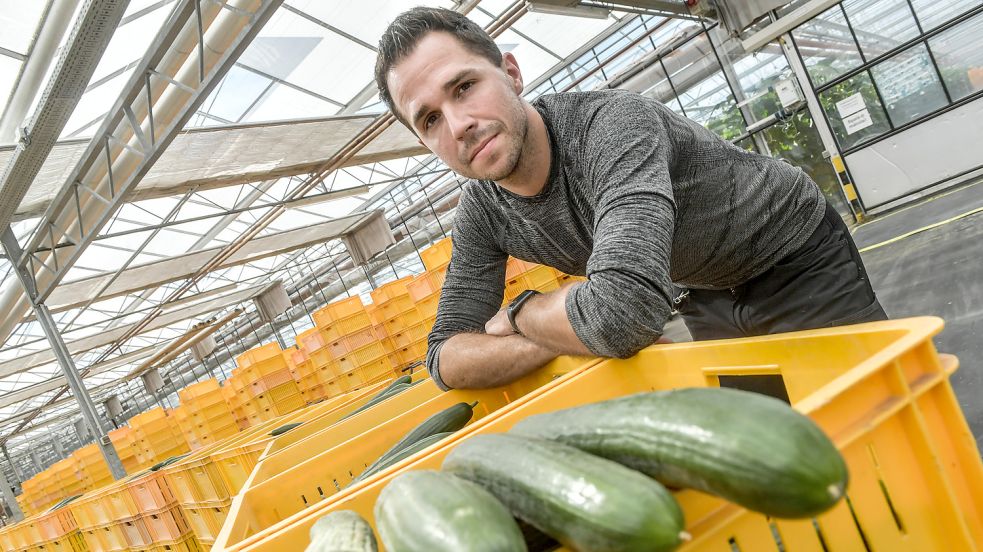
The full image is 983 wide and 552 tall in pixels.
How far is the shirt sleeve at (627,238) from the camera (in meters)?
1.09

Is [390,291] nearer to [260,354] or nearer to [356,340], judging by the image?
[356,340]

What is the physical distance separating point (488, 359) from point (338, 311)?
755 cm

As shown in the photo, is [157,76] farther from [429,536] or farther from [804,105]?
[804,105]

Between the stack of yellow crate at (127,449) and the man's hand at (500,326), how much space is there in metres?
12.5

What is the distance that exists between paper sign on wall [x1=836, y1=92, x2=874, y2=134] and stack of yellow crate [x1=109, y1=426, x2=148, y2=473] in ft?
47.7

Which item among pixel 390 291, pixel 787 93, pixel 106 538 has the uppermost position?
pixel 787 93

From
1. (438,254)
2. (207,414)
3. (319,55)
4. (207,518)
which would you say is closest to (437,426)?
(207,518)

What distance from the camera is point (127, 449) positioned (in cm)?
1183

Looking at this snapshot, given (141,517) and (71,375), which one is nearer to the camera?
(141,517)

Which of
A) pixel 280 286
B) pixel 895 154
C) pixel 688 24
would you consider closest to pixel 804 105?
pixel 895 154

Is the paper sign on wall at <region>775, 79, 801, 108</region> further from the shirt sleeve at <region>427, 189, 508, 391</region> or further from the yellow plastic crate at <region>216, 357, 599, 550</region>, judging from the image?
the yellow plastic crate at <region>216, 357, 599, 550</region>

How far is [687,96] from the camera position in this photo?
36.3 ft

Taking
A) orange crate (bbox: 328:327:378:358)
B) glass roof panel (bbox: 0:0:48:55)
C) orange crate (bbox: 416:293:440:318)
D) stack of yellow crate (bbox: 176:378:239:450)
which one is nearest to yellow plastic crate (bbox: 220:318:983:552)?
glass roof panel (bbox: 0:0:48:55)

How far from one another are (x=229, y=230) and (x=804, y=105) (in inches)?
436
